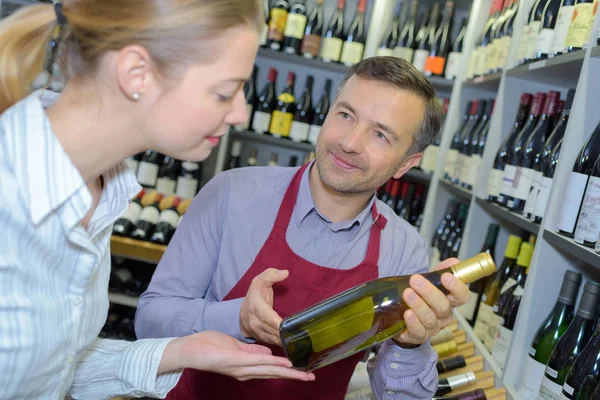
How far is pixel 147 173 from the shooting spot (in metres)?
3.54

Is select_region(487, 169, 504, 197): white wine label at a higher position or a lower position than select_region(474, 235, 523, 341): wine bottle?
higher

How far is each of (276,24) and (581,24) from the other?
7.09 ft

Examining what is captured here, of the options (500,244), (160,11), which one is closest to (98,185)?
(160,11)

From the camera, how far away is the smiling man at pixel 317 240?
1.41m

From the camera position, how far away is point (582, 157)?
1.58m

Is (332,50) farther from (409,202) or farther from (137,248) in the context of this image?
(137,248)

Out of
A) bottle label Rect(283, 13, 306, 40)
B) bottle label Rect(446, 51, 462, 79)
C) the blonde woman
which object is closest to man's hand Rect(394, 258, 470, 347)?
the blonde woman

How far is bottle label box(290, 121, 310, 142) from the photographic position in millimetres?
3588

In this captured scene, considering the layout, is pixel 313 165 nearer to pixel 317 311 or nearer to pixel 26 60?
pixel 317 311

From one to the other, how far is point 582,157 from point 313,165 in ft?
2.20

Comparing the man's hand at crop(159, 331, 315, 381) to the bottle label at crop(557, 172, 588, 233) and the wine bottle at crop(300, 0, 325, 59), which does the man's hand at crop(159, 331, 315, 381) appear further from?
the wine bottle at crop(300, 0, 325, 59)

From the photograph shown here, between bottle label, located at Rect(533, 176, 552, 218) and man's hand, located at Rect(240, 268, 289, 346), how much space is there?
86cm

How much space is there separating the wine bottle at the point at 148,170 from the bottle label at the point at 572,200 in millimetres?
2495

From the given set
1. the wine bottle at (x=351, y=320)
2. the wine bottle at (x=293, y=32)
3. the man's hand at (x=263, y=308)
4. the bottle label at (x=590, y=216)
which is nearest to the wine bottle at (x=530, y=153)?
the bottle label at (x=590, y=216)
